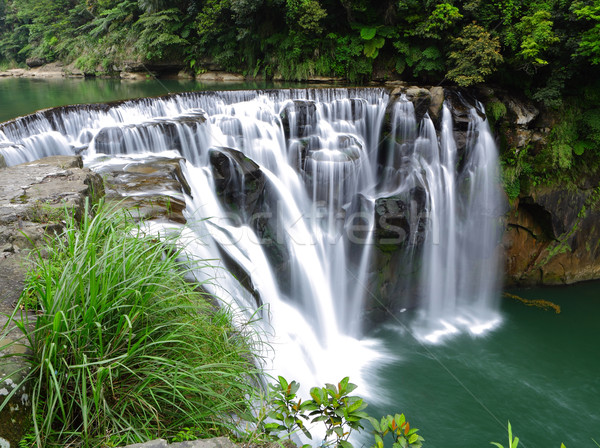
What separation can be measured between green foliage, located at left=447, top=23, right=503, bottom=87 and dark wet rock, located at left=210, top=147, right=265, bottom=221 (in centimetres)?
608

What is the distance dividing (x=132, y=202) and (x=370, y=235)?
4956 millimetres

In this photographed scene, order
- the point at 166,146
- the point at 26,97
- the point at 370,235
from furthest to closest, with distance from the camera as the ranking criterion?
1. the point at 26,97
2. the point at 370,235
3. the point at 166,146

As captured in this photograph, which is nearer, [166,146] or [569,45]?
[166,146]

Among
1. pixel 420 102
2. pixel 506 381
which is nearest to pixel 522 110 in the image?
pixel 420 102

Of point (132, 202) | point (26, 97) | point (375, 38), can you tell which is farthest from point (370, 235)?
point (26, 97)

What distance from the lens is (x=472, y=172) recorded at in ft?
30.6

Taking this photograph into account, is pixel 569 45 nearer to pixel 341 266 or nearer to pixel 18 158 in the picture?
pixel 341 266

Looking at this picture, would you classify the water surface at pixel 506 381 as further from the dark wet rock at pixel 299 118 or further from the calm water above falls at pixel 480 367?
the dark wet rock at pixel 299 118

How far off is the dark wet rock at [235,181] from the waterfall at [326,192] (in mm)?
20

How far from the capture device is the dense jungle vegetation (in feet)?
30.2

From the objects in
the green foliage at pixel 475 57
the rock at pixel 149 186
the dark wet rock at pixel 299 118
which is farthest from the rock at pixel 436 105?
the rock at pixel 149 186

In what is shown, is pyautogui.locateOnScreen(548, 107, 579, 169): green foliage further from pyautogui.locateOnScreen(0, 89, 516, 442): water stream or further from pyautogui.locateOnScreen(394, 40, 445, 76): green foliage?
pyautogui.locateOnScreen(394, 40, 445, 76): green foliage

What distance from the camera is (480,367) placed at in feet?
23.7

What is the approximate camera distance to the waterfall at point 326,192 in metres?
7.03
